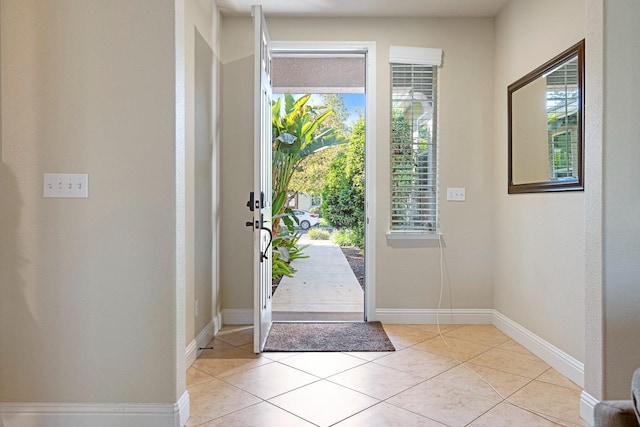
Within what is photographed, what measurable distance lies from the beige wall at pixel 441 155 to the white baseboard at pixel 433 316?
0.06 metres

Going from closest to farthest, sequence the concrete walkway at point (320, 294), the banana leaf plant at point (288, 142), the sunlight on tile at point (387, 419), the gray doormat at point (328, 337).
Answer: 1. the sunlight on tile at point (387, 419)
2. the gray doormat at point (328, 337)
3. the concrete walkway at point (320, 294)
4. the banana leaf plant at point (288, 142)

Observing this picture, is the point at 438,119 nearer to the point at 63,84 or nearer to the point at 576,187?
the point at 576,187

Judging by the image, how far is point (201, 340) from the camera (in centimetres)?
311

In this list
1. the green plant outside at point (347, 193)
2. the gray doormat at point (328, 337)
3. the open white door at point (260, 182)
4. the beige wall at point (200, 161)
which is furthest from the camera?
the green plant outside at point (347, 193)

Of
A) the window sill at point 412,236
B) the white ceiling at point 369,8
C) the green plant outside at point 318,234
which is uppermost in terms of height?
the white ceiling at point 369,8

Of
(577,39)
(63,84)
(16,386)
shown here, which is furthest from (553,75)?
(16,386)

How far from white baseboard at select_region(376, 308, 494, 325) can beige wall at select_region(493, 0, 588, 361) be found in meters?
0.23

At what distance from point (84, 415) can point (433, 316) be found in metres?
2.77

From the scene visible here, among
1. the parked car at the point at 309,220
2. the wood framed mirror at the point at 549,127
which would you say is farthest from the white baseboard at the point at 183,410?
the parked car at the point at 309,220

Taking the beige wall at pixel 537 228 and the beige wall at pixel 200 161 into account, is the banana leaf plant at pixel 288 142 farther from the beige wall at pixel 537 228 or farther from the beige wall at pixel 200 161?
the beige wall at pixel 537 228

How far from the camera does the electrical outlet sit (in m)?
3.75

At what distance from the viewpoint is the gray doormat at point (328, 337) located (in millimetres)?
3137

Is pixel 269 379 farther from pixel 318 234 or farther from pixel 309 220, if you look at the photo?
pixel 318 234

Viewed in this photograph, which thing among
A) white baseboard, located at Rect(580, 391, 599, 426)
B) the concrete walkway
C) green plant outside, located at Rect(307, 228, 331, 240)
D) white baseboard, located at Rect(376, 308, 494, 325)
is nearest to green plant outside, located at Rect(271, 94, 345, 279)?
the concrete walkway
